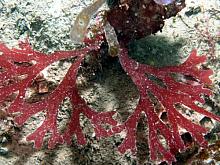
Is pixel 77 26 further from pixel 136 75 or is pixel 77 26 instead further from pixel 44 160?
pixel 44 160

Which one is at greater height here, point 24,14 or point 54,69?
point 24,14

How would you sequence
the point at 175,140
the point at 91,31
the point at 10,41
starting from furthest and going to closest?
the point at 10,41 → the point at 91,31 → the point at 175,140

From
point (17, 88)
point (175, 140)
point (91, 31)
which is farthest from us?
point (91, 31)

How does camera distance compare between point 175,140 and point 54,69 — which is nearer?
point 175,140

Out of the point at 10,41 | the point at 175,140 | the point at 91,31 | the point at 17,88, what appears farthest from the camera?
the point at 10,41

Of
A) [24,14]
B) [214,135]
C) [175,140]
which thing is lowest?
[214,135]

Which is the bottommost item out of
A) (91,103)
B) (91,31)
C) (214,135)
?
(214,135)

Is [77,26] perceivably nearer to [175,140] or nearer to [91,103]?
[91,103]

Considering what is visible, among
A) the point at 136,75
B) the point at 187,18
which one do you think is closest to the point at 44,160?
the point at 136,75

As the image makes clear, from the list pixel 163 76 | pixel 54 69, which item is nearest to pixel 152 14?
pixel 163 76
